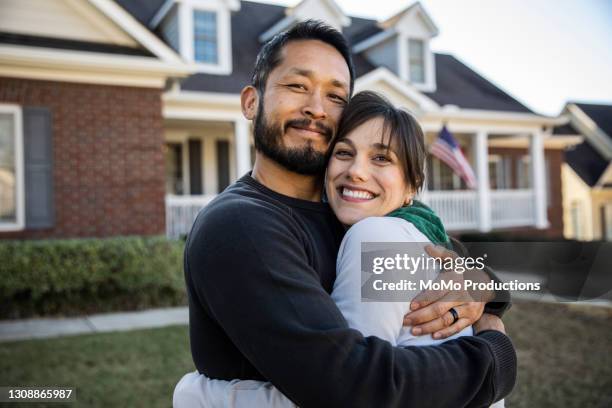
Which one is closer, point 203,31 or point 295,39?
point 295,39

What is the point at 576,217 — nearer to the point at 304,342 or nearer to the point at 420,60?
the point at 420,60

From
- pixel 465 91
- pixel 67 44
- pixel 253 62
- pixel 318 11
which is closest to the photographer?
pixel 67 44

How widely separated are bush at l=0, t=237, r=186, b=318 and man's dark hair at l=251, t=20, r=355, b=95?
694 centimetres

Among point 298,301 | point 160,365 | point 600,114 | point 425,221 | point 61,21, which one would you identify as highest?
point 61,21

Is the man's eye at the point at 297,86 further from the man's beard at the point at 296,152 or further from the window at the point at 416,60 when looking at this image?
the window at the point at 416,60

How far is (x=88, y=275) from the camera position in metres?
8.19

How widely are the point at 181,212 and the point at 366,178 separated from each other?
1084 cm

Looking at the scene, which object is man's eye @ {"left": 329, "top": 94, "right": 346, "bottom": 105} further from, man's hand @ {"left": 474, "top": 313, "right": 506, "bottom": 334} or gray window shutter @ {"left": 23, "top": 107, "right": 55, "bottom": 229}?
gray window shutter @ {"left": 23, "top": 107, "right": 55, "bottom": 229}

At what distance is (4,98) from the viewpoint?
29.3 feet

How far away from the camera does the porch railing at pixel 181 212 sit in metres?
12.1

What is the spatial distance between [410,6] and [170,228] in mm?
9324

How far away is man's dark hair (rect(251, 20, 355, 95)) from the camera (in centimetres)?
200

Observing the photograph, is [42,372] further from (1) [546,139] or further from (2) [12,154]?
(1) [546,139]

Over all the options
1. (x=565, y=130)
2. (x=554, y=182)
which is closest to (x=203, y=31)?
(x=554, y=182)
